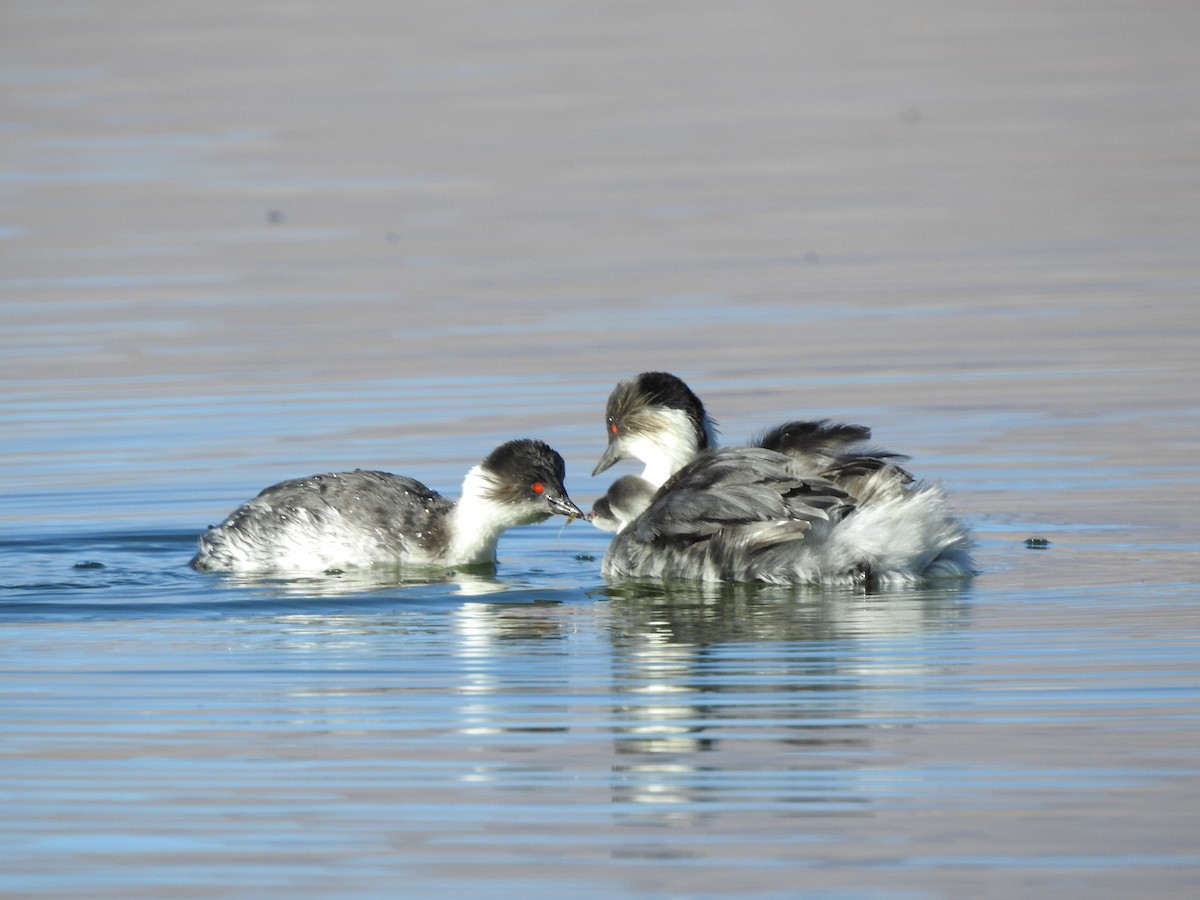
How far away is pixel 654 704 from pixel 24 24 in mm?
34875

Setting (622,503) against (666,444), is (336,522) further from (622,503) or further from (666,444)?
(666,444)

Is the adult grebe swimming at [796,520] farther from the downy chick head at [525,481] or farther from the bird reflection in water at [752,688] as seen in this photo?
the downy chick head at [525,481]

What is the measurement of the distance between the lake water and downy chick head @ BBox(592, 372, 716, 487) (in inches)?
25.5

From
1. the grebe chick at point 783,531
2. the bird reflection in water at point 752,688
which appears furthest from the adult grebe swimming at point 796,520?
the bird reflection in water at point 752,688

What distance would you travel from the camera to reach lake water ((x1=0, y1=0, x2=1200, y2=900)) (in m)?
6.82

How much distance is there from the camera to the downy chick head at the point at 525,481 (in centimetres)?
1112

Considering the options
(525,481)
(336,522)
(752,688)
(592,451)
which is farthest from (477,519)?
(752,688)

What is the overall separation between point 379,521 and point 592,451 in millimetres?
2339

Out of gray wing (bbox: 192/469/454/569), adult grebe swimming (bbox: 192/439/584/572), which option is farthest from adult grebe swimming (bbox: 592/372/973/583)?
gray wing (bbox: 192/469/454/569)

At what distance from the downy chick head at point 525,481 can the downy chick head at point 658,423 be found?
1.76ft

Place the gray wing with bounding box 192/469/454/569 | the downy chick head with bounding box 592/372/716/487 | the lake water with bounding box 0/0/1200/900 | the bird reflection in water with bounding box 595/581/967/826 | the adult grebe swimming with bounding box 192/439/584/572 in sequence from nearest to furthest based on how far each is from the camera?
the lake water with bounding box 0/0/1200/900, the bird reflection in water with bounding box 595/581/967/826, the adult grebe swimming with bounding box 192/439/584/572, the gray wing with bounding box 192/469/454/569, the downy chick head with bounding box 592/372/716/487

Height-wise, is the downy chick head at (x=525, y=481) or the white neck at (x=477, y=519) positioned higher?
the downy chick head at (x=525, y=481)

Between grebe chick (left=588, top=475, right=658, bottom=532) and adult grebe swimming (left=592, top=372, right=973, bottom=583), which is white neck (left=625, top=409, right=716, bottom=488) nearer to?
grebe chick (left=588, top=475, right=658, bottom=532)

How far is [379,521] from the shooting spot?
11.4 m
